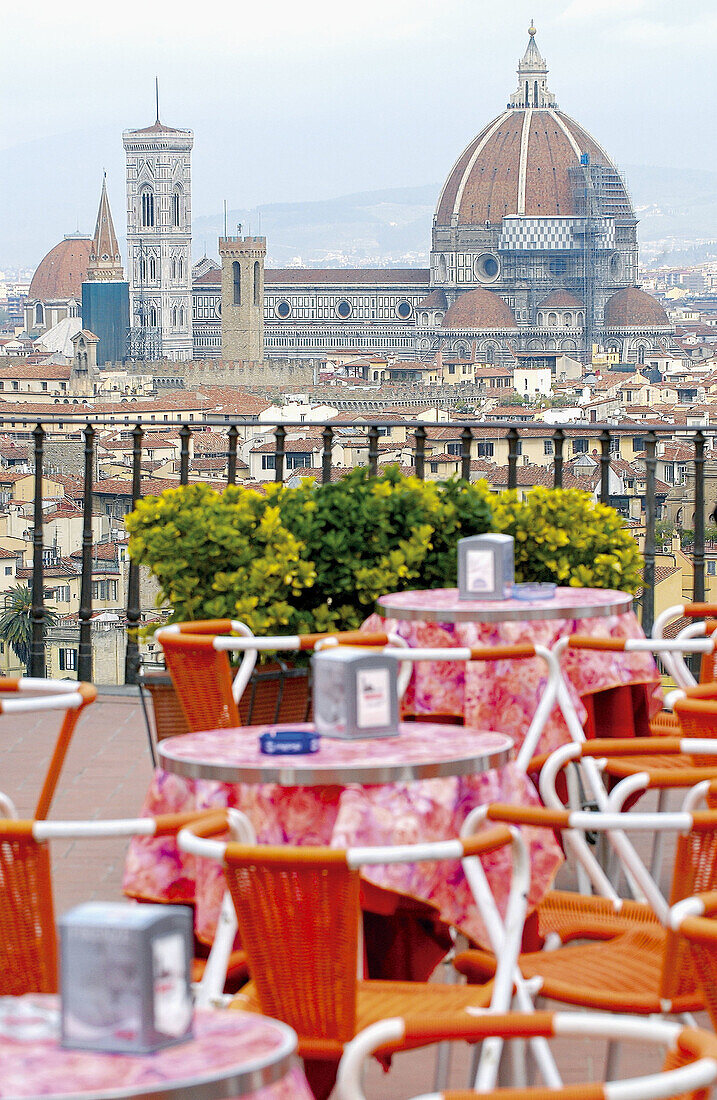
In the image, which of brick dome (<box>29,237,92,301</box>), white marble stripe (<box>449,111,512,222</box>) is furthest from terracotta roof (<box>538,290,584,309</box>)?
brick dome (<box>29,237,92,301</box>)

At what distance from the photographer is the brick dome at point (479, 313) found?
101250 mm

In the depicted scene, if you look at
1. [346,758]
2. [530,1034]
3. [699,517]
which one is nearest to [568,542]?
[699,517]

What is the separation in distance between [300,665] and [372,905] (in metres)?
1.78

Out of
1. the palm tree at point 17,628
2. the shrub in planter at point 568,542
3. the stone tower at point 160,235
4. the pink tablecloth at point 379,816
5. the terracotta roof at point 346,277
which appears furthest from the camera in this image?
the stone tower at point 160,235

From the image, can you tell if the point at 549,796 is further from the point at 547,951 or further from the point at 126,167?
the point at 126,167

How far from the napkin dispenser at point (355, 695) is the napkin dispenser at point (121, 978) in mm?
1227

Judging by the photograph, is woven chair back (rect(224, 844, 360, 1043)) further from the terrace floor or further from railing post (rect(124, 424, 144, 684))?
railing post (rect(124, 424, 144, 684))

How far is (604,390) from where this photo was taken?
81125 mm

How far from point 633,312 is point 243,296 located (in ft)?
73.7

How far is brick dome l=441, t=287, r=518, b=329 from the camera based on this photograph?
10125 centimetres

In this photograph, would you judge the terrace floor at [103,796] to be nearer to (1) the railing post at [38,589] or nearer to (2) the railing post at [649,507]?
(1) the railing post at [38,589]

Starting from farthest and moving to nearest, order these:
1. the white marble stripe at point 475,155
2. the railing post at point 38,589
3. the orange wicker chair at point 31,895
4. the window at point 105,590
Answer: the white marble stripe at point 475,155 < the window at point 105,590 < the railing post at point 38,589 < the orange wicker chair at point 31,895

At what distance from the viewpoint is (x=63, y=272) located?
130 meters

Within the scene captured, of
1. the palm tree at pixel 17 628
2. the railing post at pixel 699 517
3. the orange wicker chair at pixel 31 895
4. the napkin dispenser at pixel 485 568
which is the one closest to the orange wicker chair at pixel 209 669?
the napkin dispenser at pixel 485 568
